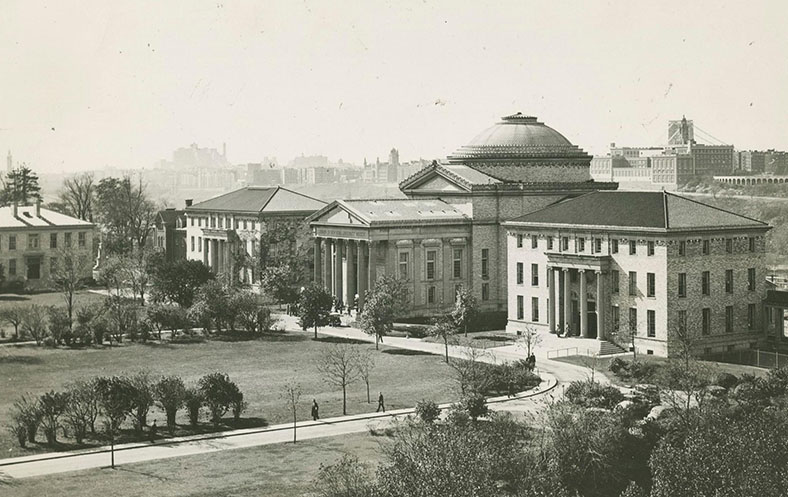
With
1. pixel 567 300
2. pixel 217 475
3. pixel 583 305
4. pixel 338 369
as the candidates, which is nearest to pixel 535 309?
pixel 567 300

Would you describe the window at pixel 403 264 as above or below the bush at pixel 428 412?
above

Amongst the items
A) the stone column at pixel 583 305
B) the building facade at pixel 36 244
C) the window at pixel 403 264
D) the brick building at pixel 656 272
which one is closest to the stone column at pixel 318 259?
the window at pixel 403 264

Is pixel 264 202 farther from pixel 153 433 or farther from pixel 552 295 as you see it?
pixel 153 433

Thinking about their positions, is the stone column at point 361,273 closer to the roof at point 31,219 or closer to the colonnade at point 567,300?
the colonnade at point 567,300

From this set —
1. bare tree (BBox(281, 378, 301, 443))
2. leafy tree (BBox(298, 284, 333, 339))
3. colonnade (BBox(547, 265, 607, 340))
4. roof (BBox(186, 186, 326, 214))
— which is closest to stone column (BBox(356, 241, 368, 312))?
leafy tree (BBox(298, 284, 333, 339))

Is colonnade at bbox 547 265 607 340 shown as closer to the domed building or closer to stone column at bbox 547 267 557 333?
stone column at bbox 547 267 557 333
